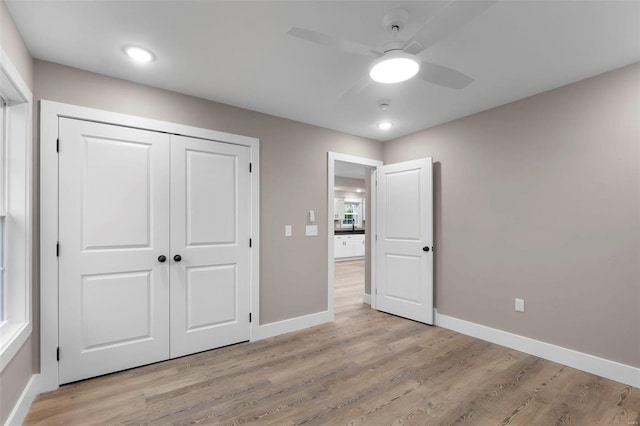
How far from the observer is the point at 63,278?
2340mm

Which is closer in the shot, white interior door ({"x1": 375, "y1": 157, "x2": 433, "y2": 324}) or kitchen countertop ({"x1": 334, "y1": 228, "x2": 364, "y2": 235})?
white interior door ({"x1": 375, "y1": 157, "x2": 433, "y2": 324})

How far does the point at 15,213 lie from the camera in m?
2.04

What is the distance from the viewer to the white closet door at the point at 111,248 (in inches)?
93.1

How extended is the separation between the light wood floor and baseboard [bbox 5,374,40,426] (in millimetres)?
53

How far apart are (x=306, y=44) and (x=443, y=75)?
933mm

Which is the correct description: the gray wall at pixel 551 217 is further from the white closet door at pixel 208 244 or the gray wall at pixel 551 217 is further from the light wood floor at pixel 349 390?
the white closet door at pixel 208 244

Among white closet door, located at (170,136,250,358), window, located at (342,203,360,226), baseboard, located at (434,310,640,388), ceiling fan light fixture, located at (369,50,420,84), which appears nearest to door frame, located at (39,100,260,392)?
white closet door, located at (170,136,250,358)

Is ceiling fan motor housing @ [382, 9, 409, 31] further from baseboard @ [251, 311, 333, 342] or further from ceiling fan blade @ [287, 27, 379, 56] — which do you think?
baseboard @ [251, 311, 333, 342]

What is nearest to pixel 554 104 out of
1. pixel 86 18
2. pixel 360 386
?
pixel 360 386

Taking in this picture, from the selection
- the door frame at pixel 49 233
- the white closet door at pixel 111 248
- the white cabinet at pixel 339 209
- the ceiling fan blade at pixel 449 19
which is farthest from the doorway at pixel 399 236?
the white cabinet at pixel 339 209

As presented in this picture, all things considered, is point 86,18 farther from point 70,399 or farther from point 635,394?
point 635,394

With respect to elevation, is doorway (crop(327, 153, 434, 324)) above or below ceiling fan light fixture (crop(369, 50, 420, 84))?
below

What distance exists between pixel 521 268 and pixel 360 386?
76.8 inches

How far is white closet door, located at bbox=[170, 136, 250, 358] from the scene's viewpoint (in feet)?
9.27
